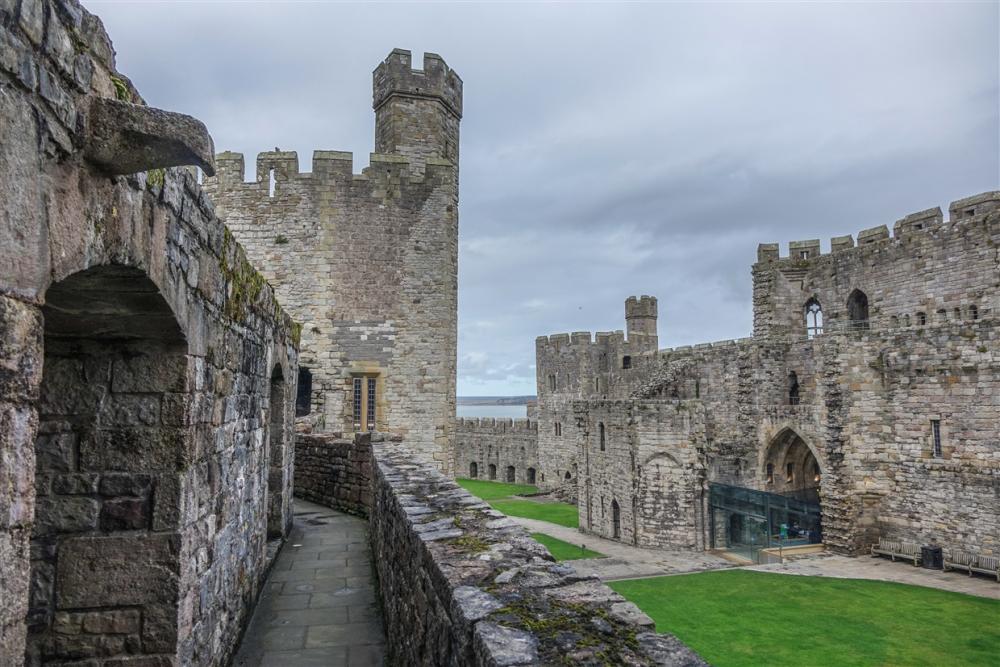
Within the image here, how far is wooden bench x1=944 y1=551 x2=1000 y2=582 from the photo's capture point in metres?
15.6

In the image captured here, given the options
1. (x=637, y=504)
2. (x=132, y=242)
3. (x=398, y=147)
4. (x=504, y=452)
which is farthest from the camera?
(x=504, y=452)

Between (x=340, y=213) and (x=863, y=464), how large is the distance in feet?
52.2

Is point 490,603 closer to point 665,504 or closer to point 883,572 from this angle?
point 883,572

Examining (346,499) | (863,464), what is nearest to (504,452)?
(863,464)

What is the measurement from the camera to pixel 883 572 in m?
16.5

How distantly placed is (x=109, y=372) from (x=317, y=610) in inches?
144

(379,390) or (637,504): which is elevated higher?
(379,390)

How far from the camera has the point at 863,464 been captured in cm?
1866

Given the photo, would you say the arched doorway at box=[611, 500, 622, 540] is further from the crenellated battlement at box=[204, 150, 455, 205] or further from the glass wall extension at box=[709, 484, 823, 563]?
the crenellated battlement at box=[204, 150, 455, 205]

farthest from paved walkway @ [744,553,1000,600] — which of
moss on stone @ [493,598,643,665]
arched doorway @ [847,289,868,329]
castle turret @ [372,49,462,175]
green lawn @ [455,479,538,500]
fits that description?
green lawn @ [455,479,538,500]

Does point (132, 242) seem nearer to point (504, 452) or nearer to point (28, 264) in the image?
point (28, 264)

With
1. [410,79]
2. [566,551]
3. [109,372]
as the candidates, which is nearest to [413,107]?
[410,79]

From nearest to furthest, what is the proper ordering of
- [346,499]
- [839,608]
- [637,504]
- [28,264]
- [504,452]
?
[28,264]
[346,499]
[839,608]
[637,504]
[504,452]

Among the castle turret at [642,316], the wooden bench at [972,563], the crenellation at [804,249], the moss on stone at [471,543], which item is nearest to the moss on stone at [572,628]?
the moss on stone at [471,543]
